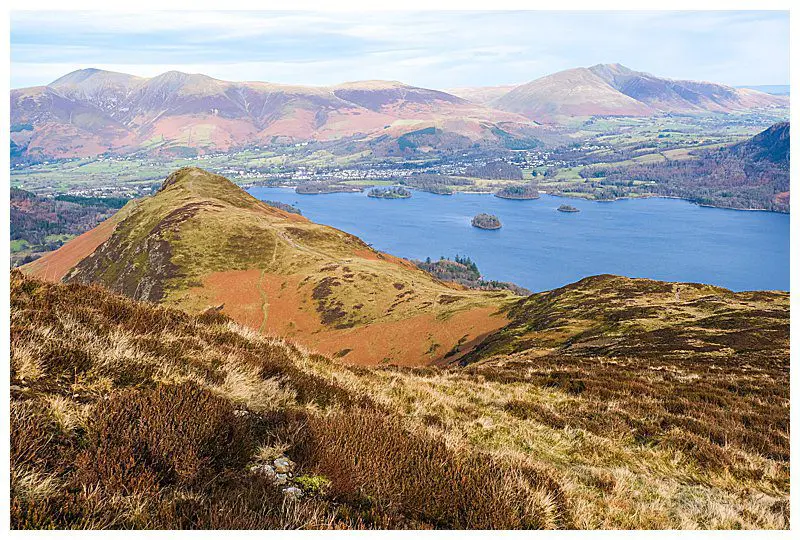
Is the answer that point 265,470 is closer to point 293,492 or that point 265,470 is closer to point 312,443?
point 293,492

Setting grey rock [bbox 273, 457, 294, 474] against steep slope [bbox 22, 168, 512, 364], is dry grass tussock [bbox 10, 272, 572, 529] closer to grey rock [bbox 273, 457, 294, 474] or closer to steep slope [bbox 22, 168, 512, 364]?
grey rock [bbox 273, 457, 294, 474]

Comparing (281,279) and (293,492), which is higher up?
(293,492)

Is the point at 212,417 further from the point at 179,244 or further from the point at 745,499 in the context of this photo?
the point at 179,244

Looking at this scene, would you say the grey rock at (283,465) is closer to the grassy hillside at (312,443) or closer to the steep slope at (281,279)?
the grassy hillside at (312,443)

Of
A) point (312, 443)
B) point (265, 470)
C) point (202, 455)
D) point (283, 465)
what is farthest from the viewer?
point (312, 443)

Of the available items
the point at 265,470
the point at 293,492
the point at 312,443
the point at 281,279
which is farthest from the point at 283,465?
the point at 281,279

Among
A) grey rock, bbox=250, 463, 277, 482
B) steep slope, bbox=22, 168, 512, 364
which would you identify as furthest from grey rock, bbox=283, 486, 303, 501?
steep slope, bbox=22, 168, 512, 364
